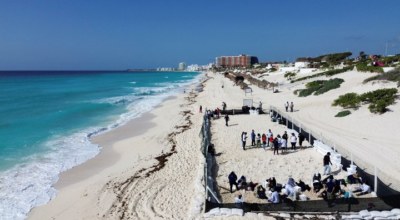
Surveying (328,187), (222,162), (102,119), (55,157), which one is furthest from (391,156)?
(102,119)

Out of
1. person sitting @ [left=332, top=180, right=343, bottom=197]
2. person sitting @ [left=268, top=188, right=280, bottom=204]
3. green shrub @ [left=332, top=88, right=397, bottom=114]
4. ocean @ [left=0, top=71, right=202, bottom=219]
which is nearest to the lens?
person sitting @ [left=268, top=188, right=280, bottom=204]

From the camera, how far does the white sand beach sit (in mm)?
12086

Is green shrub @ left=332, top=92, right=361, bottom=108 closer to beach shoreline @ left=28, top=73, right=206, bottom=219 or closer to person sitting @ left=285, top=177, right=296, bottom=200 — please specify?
beach shoreline @ left=28, top=73, right=206, bottom=219

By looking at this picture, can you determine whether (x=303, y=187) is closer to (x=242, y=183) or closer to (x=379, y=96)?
(x=242, y=183)

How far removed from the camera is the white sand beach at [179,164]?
1209 cm

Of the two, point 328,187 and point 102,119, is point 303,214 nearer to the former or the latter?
point 328,187

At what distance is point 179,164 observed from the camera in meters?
16.6

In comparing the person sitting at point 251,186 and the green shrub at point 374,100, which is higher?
the green shrub at point 374,100

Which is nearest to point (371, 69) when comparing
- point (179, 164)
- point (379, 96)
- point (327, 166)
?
point (379, 96)

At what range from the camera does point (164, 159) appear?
17.8 meters

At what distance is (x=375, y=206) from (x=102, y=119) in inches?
1038

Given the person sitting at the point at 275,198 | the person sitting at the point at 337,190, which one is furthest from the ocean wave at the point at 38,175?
the person sitting at the point at 337,190

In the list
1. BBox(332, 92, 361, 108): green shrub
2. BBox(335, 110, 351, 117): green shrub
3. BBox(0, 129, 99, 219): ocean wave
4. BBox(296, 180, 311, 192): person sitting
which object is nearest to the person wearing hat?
BBox(296, 180, 311, 192): person sitting

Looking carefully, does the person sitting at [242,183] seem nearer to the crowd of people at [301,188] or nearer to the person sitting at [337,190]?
the crowd of people at [301,188]
